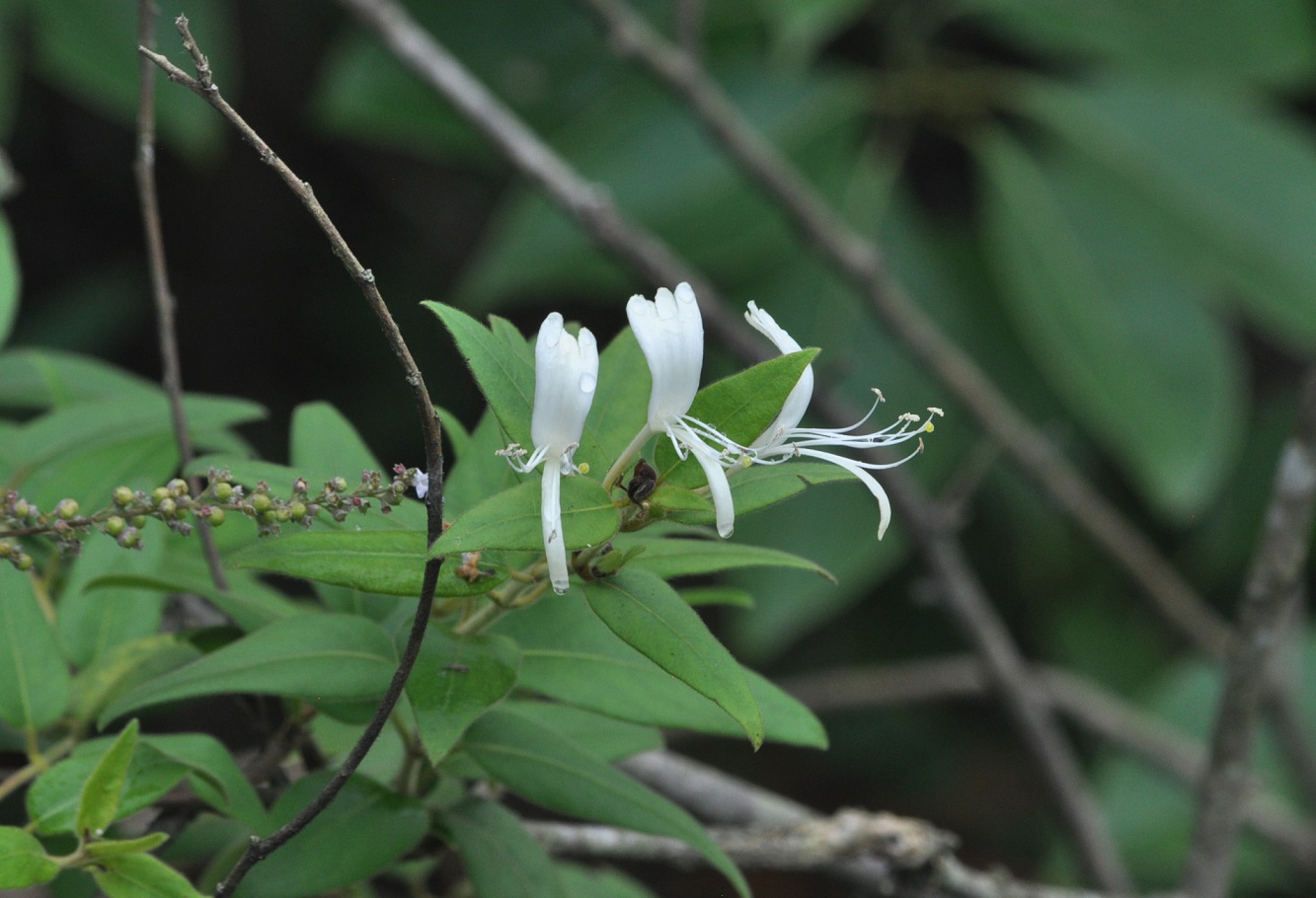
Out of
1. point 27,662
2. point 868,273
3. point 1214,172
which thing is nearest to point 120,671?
point 27,662

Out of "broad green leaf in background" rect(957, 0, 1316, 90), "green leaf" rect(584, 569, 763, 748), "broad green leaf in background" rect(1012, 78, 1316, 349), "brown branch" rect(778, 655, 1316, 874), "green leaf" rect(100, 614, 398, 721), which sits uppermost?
"broad green leaf in background" rect(957, 0, 1316, 90)

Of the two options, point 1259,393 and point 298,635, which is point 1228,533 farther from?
point 298,635

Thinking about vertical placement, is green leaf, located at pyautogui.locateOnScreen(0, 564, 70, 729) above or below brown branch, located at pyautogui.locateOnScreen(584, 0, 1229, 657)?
below

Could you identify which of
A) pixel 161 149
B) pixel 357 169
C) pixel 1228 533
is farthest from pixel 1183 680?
pixel 161 149

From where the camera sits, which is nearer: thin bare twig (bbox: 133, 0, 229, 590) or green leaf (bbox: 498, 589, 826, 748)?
green leaf (bbox: 498, 589, 826, 748)

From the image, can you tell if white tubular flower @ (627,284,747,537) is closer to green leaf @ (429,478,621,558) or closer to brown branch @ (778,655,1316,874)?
green leaf @ (429,478,621,558)

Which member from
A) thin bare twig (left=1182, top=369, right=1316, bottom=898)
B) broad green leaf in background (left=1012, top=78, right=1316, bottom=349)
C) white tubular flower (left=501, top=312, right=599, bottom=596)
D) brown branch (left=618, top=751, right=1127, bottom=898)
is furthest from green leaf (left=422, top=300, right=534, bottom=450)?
broad green leaf in background (left=1012, top=78, right=1316, bottom=349)
